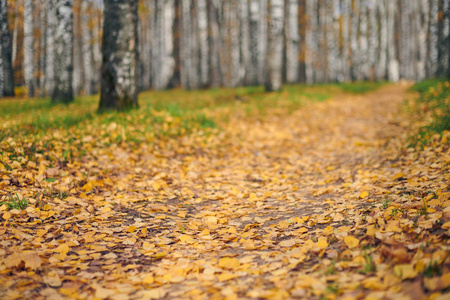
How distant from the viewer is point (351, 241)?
251 cm

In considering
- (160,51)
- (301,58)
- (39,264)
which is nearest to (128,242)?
(39,264)

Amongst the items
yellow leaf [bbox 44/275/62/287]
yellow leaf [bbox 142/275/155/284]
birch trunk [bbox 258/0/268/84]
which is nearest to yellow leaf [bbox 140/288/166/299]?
yellow leaf [bbox 142/275/155/284]

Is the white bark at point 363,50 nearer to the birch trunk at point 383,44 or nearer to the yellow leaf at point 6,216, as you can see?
the birch trunk at point 383,44

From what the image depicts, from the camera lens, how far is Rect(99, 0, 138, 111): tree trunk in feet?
22.0

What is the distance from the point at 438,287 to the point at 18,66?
1068 inches

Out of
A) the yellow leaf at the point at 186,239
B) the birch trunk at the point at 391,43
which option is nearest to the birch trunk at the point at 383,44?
the birch trunk at the point at 391,43

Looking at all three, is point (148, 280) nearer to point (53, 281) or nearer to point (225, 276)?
point (225, 276)

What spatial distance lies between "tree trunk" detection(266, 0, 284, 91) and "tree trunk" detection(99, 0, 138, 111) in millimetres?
6438

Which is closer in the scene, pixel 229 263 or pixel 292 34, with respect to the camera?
pixel 229 263

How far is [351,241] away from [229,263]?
3.26 ft

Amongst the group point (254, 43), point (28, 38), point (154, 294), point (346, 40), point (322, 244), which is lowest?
point (154, 294)

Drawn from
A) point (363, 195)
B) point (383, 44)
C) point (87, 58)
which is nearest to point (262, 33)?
point (87, 58)

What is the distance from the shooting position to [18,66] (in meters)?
22.5

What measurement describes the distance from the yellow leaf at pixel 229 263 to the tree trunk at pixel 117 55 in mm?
5131
